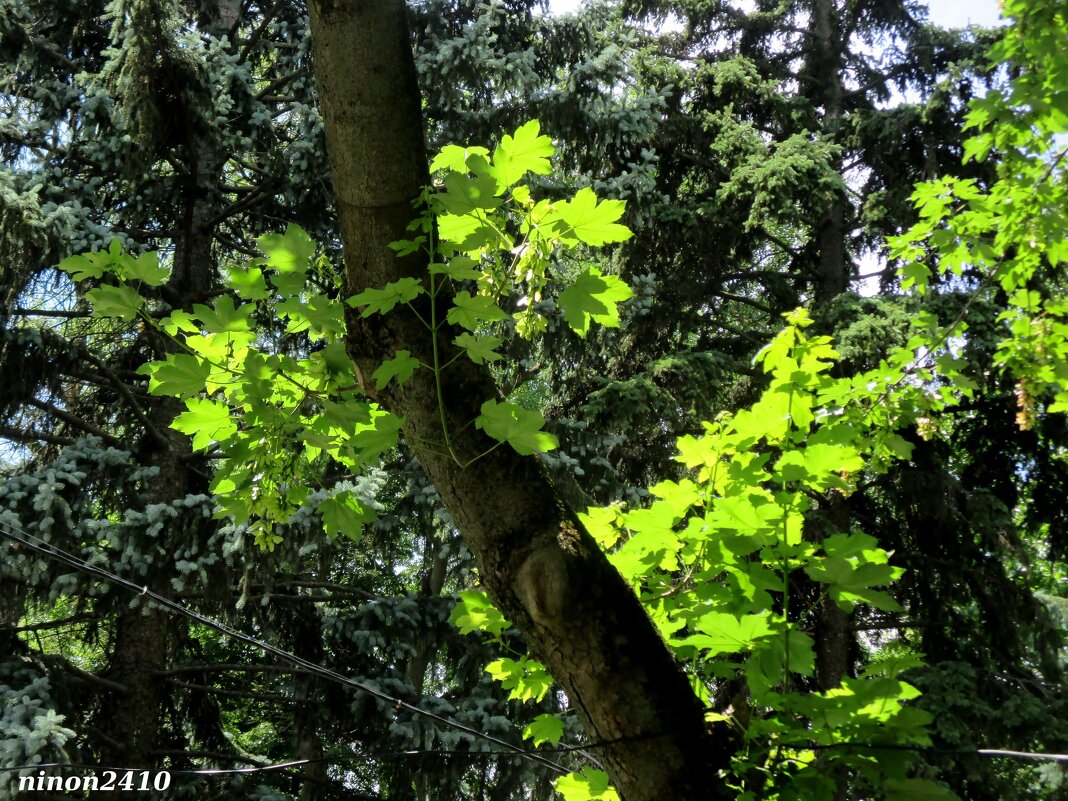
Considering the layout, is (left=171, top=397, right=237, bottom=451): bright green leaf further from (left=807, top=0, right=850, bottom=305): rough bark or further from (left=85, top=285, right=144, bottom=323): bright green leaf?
(left=807, top=0, right=850, bottom=305): rough bark

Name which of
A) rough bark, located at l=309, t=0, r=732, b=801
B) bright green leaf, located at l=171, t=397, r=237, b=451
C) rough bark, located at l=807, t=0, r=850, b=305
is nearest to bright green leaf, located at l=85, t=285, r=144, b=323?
bright green leaf, located at l=171, t=397, r=237, b=451

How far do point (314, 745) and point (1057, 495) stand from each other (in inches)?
267

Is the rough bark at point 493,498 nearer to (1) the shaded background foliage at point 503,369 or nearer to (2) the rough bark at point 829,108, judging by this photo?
(1) the shaded background foliage at point 503,369

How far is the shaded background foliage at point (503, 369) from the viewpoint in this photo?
199 inches

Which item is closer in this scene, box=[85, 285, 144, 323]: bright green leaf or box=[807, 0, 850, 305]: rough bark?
box=[85, 285, 144, 323]: bright green leaf

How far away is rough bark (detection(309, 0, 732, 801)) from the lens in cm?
148

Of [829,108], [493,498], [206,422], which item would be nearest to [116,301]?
[206,422]

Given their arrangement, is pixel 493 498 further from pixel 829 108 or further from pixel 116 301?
pixel 829 108

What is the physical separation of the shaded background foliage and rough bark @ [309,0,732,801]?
317 centimetres

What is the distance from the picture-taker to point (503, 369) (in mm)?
7766

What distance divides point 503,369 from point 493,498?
20.4 ft

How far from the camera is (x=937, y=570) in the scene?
8.09 metres

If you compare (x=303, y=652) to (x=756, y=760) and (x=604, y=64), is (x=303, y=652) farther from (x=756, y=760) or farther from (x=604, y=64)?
(x=756, y=760)

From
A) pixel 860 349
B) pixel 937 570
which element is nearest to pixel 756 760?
pixel 860 349
